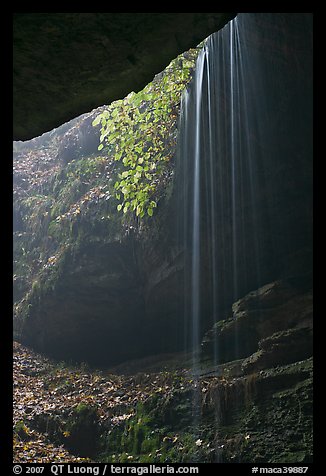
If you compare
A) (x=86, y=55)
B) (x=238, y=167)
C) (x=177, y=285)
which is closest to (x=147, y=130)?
(x=238, y=167)

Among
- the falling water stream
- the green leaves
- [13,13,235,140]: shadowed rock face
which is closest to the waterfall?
the falling water stream

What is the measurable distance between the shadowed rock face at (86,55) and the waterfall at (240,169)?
20.1 ft

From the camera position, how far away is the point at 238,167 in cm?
1019

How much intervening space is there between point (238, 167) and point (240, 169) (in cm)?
7

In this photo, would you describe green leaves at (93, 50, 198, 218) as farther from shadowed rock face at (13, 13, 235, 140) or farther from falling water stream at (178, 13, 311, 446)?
shadowed rock face at (13, 13, 235, 140)

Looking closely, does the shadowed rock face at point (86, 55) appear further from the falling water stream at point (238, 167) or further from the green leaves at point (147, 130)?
the falling water stream at point (238, 167)

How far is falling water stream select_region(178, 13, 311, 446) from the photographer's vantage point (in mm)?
9180

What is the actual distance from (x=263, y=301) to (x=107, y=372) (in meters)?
5.36

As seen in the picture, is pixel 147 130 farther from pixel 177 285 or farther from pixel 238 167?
pixel 177 285

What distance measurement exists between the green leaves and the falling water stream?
0.40 m

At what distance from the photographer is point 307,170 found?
9.66 meters

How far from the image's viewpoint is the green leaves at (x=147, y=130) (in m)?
8.29

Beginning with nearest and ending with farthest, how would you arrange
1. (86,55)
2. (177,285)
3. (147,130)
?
1. (86,55)
2. (147,130)
3. (177,285)

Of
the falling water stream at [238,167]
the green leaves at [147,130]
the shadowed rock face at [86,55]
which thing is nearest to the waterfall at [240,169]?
the falling water stream at [238,167]
